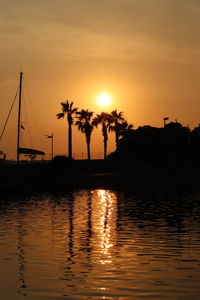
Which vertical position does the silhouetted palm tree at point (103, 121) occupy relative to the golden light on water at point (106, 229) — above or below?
above

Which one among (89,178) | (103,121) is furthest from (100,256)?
(103,121)

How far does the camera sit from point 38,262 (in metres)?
22.0

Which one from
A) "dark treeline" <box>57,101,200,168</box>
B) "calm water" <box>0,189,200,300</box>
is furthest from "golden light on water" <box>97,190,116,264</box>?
"dark treeline" <box>57,101,200,168</box>

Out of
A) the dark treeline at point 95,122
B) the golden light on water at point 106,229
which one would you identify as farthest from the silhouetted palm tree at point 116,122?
the golden light on water at point 106,229

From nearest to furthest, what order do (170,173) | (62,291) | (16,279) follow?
(62,291) < (16,279) < (170,173)

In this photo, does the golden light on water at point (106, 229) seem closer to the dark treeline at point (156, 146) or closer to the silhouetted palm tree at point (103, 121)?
the dark treeline at point (156, 146)

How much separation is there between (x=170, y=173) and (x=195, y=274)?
7667cm

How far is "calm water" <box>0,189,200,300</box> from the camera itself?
17.0m

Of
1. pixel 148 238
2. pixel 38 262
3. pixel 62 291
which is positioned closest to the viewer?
pixel 62 291

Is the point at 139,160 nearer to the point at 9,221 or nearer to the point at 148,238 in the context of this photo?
the point at 9,221

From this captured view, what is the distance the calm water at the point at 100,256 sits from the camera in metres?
17.0

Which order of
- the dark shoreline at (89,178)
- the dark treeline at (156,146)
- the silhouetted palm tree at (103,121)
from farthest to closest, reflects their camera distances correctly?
the silhouetted palm tree at (103,121) < the dark treeline at (156,146) < the dark shoreline at (89,178)


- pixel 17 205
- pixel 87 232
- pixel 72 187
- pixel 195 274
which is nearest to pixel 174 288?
pixel 195 274

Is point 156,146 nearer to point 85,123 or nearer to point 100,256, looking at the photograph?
point 85,123
